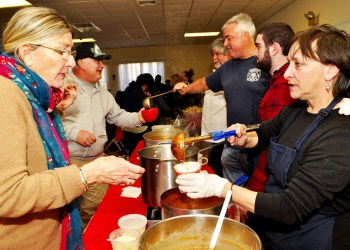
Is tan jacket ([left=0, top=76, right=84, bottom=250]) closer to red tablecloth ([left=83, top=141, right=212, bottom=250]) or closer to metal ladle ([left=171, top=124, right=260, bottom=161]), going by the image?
red tablecloth ([left=83, top=141, right=212, bottom=250])

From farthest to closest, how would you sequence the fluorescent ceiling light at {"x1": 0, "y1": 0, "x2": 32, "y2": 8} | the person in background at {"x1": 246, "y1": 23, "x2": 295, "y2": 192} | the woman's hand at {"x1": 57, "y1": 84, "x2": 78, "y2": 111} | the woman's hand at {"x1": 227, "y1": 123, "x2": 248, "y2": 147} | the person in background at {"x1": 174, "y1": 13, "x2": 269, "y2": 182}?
the fluorescent ceiling light at {"x1": 0, "y1": 0, "x2": 32, "y2": 8}
the person in background at {"x1": 174, "y1": 13, "x2": 269, "y2": 182}
the person in background at {"x1": 246, "y1": 23, "x2": 295, "y2": 192}
the woman's hand at {"x1": 57, "y1": 84, "x2": 78, "y2": 111}
the woman's hand at {"x1": 227, "y1": 123, "x2": 248, "y2": 147}

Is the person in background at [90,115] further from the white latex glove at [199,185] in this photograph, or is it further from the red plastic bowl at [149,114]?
the white latex glove at [199,185]

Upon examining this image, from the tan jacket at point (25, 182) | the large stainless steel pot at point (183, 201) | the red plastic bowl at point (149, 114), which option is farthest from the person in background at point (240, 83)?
the tan jacket at point (25, 182)

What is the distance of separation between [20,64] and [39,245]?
2.30ft

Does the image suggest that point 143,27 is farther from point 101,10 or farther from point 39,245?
point 39,245

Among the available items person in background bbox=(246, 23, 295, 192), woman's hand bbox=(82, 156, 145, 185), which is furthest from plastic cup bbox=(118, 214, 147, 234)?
person in background bbox=(246, 23, 295, 192)

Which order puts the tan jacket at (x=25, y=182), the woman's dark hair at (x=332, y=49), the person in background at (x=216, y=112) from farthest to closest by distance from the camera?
the person in background at (x=216, y=112) < the woman's dark hair at (x=332, y=49) < the tan jacket at (x=25, y=182)

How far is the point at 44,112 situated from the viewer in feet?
4.07

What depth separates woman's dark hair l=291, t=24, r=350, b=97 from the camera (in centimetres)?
125

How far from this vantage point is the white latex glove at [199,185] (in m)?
1.25

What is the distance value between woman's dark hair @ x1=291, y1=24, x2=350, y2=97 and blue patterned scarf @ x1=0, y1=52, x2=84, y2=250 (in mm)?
1142

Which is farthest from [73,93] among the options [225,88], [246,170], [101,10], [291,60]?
[101,10]

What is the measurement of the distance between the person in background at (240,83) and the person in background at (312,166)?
1422mm

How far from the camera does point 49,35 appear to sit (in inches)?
48.6
